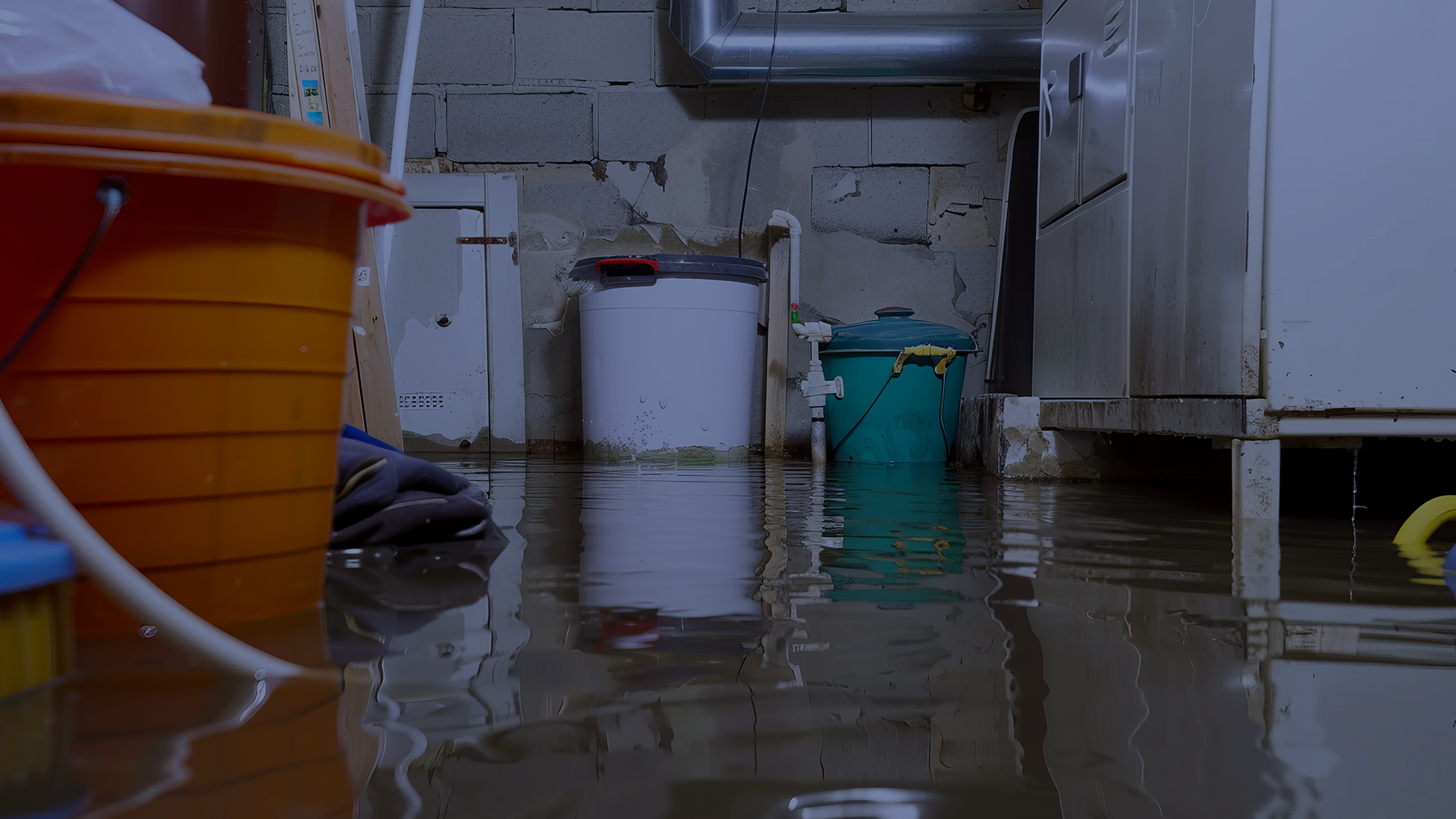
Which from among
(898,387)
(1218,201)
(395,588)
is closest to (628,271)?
(898,387)

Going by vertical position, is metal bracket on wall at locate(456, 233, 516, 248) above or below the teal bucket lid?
above

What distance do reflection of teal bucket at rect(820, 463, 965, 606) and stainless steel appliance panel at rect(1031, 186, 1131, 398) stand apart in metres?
0.39

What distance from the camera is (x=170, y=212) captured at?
1.96ft

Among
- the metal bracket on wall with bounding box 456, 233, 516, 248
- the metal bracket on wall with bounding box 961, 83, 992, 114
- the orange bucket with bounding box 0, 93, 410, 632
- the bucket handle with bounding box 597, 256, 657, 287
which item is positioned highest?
the metal bracket on wall with bounding box 961, 83, 992, 114

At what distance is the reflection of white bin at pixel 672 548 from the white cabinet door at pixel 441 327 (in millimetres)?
1623

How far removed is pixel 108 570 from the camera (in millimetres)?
510

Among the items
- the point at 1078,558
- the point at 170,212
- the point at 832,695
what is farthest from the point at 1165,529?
the point at 170,212

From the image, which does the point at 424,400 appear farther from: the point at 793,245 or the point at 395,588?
the point at 395,588

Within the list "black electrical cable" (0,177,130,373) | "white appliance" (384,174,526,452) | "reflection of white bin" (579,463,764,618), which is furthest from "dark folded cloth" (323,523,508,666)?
"white appliance" (384,174,526,452)

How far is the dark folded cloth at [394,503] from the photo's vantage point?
105 cm

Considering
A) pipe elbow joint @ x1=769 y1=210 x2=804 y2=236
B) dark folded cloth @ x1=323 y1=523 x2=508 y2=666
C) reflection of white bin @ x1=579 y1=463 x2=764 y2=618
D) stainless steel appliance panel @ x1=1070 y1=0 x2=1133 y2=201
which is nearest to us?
dark folded cloth @ x1=323 y1=523 x2=508 y2=666

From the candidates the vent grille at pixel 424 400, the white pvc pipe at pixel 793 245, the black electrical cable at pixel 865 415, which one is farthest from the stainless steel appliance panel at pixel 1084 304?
the vent grille at pixel 424 400

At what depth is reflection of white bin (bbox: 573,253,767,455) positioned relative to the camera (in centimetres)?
298

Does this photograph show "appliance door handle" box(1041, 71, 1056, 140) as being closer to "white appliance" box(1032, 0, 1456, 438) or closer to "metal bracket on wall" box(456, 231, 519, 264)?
"white appliance" box(1032, 0, 1456, 438)
